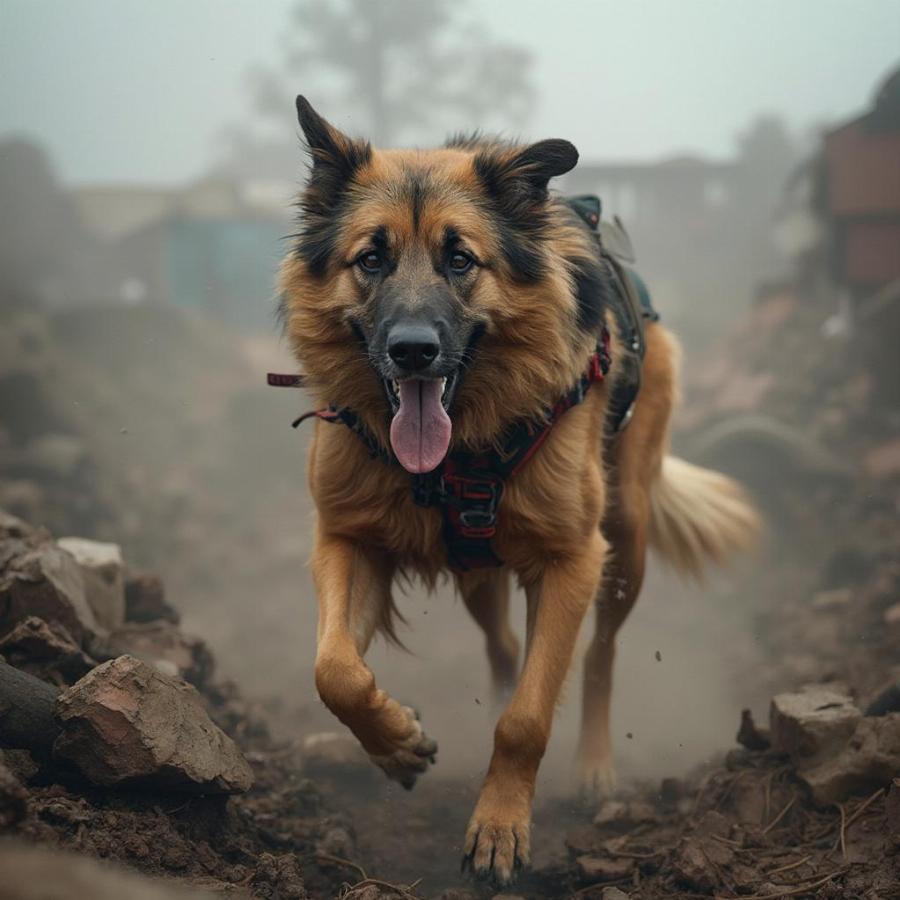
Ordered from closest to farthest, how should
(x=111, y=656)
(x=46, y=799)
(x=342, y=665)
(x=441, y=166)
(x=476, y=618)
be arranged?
(x=46, y=799), (x=342, y=665), (x=441, y=166), (x=111, y=656), (x=476, y=618)

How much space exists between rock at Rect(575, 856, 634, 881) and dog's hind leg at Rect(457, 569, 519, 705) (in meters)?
1.51

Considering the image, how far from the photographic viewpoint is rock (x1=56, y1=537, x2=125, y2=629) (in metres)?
4.82

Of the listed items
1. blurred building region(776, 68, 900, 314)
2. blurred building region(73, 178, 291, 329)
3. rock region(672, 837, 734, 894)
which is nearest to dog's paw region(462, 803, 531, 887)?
rock region(672, 837, 734, 894)

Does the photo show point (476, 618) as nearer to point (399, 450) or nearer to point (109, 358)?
point (399, 450)

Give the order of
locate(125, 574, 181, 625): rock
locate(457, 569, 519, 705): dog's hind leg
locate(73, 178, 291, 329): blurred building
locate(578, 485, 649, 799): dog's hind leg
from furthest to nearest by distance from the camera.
A: locate(73, 178, 291, 329): blurred building < locate(125, 574, 181, 625): rock < locate(457, 569, 519, 705): dog's hind leg < locate(578, 485, 649, 799): dog's hind leg

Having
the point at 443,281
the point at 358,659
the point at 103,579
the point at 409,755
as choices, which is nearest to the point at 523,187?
the point at 443,281

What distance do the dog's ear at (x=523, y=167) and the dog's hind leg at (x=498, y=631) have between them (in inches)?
78.2

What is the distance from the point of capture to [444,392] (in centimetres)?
359

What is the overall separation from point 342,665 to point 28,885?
5.64 feet

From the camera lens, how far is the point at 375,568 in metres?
4.05

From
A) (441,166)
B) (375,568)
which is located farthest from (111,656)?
(441,166)

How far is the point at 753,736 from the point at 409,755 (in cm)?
155

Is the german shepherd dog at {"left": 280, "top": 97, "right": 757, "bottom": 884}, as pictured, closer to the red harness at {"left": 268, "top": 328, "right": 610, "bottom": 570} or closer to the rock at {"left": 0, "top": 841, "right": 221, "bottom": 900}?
the red harness at {"left": 268, "top": 328, "right": 610, "bottom": 570}

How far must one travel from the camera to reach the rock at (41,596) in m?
4.04
